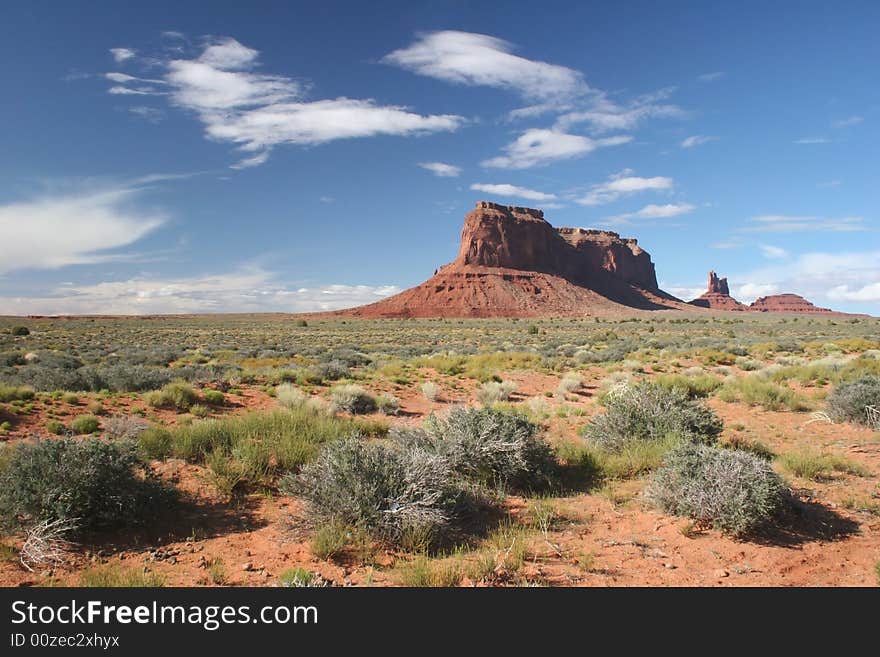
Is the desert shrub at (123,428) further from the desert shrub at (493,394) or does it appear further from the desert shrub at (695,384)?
the desert shrub at (695,384)

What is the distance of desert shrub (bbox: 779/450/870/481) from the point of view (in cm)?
698

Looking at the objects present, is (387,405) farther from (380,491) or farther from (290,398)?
(380,491)

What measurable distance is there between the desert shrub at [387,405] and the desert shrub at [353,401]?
20 centimetres

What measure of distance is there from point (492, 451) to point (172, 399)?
850 centimetres

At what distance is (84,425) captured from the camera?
9188 millimetres

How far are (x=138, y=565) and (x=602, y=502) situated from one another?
5.10m

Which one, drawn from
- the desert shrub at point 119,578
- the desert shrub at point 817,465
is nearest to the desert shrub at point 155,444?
the desert shrub at point 119,578

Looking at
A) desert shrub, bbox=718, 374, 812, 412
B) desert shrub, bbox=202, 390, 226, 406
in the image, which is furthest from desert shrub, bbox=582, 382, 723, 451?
desert shrub, bbox=202, 390, 226, 406

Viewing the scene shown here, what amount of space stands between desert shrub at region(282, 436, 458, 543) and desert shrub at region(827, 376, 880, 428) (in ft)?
30.1

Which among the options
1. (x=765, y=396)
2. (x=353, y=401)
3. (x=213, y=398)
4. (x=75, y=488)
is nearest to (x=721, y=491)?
(x=75, y=488)

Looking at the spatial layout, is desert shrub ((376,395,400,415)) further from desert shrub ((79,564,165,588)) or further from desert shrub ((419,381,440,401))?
desert shrub ((79,564,165,588))
